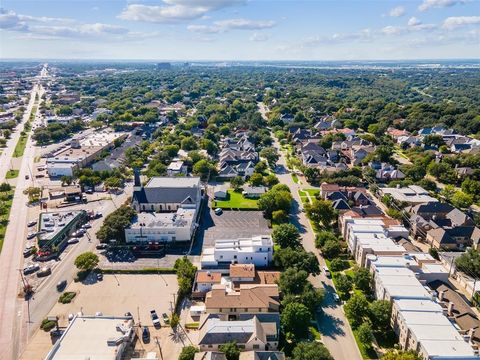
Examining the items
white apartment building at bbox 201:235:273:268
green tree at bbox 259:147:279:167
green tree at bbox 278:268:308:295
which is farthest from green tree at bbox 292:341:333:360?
green tree at bbox 259:147:279:167

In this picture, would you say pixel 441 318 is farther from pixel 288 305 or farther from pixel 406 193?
pixel 406 193

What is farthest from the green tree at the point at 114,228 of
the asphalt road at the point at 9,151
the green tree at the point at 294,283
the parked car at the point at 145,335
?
the asphalt road at the point at 9,151

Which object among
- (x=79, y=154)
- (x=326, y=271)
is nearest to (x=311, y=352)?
(x=326, y=271)

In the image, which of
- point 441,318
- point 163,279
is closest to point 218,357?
point 163,279

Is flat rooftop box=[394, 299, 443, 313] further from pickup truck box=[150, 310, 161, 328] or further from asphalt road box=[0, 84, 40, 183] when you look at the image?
asphalt road box=[0, 84, 40, 183]

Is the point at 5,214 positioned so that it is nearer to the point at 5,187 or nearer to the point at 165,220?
the point at 5,187

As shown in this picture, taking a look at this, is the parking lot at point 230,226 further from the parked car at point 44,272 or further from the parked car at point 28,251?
the parked car at point 28,251
